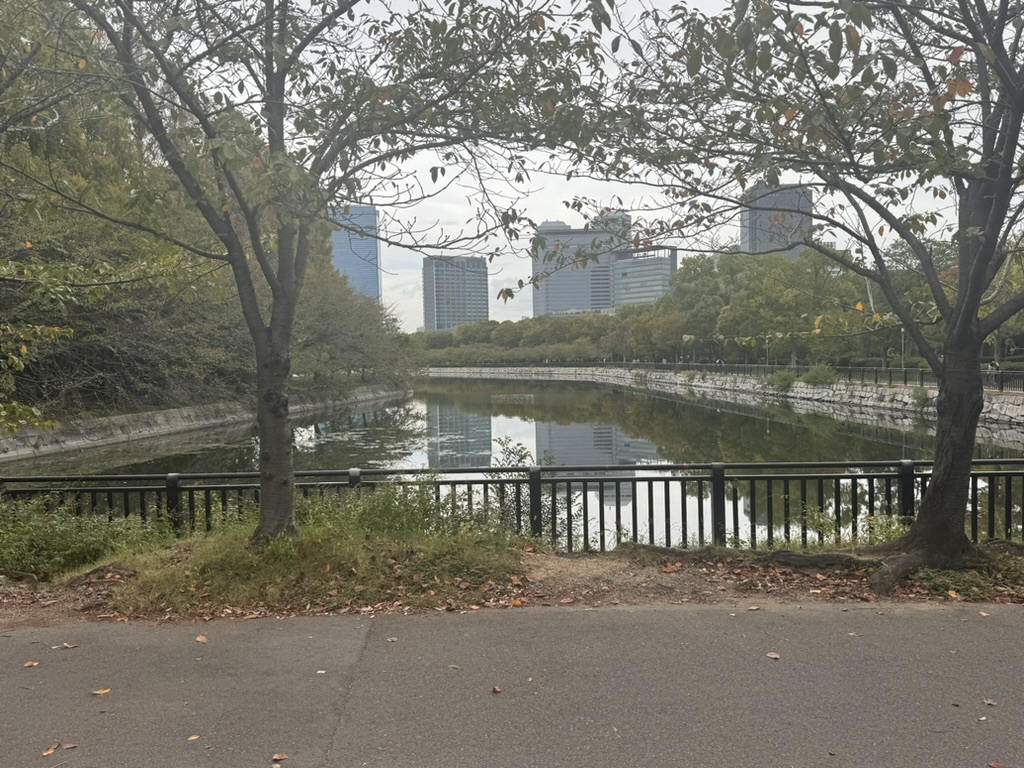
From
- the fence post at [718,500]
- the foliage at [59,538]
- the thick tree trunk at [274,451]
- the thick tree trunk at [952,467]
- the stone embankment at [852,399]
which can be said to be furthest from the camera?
the stone embankment at [852,399]

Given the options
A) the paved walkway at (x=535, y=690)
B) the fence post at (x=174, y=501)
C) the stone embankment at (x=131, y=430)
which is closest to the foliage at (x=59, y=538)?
the fence post at (x=174, y=501)

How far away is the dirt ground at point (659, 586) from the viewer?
205 inches

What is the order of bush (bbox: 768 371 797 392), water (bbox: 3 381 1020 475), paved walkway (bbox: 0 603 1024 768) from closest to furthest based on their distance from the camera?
paved walkway (bbox: 0 603 1024 768) → water (bbox: 3 381 1020 475) → bush (bbox: 768 371 797 392)

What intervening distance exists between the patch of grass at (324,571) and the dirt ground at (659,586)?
5.0 inches

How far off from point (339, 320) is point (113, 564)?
3522cm

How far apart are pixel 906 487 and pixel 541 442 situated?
19.9 metres

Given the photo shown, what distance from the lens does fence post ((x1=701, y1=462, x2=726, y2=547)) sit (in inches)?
290

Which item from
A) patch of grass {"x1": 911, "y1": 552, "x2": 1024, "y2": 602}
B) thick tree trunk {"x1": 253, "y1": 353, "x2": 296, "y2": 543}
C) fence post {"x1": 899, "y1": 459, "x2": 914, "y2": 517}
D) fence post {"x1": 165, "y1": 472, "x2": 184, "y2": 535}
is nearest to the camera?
patch of grass {"x1": 911, "y1": 552, "x2": 1024, "y2": 602}

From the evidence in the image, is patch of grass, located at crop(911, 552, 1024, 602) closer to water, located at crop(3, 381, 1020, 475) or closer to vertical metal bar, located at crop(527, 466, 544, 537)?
vertical metal bar, located at crop(527, 466, 544, 537)

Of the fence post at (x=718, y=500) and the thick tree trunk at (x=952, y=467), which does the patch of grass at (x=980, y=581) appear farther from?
the fence post at (x=718, y=500)

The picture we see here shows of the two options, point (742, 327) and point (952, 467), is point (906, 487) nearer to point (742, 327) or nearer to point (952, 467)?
point (952, 467)

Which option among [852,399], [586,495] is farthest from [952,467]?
[852,399]

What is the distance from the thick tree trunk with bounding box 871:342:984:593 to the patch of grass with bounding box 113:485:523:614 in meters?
3.16

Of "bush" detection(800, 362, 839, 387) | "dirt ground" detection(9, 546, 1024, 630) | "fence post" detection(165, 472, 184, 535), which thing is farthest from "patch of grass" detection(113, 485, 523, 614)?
"bush" detection(800, 362, 839, 387)
